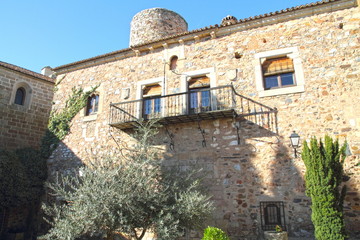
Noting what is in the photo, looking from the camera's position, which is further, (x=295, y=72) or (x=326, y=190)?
(x=295, y=72)

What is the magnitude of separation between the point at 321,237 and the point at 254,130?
10.6 ft

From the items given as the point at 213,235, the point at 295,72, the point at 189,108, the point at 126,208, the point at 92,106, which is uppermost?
the point at 295,72

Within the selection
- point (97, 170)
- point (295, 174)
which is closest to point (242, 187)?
point (295, 174)

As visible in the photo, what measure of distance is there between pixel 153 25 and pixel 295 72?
9.38m

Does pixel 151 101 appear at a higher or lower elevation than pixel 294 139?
higher

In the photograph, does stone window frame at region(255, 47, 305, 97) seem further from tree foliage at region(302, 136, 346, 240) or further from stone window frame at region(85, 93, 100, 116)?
stone window frame at region(85, 93, 100, 116)

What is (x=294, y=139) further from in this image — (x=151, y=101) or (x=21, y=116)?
(x=21, y=116)

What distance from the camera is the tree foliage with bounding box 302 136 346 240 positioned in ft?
19.5

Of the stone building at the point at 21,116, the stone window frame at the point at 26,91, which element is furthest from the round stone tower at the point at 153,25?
the stone window frame at the point at 26,91

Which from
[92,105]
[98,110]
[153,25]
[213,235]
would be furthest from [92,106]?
[213,235]

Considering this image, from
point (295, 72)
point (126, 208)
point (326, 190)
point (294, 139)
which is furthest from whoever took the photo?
point (295, 72)

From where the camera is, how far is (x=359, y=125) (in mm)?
7227

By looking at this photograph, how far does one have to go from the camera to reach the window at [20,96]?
11.8m

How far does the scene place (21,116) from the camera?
11578 mm
